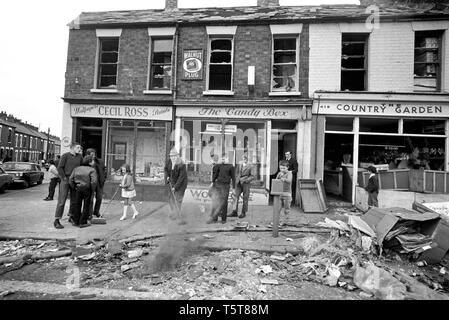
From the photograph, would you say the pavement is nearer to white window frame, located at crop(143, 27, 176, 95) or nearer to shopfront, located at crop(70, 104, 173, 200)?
shopfront, located at crop(70, 104, 173, 200)

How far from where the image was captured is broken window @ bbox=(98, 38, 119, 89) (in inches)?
411

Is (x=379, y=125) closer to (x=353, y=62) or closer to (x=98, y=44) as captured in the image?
(x=353, y=62)

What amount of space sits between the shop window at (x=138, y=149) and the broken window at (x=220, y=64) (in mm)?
2805

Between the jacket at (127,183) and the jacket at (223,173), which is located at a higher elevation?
the jacket at (223,173)

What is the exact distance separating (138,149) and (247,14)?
6817 mm

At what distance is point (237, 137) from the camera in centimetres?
982

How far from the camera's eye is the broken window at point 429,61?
9.03 m

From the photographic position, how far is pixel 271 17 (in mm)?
9484

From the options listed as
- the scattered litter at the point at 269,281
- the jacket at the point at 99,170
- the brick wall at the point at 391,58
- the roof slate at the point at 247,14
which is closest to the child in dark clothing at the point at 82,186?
the jacket at the point at 99,170

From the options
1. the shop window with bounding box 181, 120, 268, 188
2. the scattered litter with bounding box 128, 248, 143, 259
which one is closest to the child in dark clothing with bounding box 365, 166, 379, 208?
the shop window with bounding box 181, 120, 268, 188

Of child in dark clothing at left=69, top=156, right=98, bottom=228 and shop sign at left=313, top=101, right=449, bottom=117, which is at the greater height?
shop sign at left=313, top=101, right=449, bottom=117

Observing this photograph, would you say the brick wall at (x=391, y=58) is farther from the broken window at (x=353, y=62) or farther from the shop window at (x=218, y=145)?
the shop window at (x=218, y=145)

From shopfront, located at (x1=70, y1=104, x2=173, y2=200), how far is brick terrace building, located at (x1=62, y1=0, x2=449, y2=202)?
40mm

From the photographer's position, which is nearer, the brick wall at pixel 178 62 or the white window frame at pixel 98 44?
the brick wall at pixel 178 62
